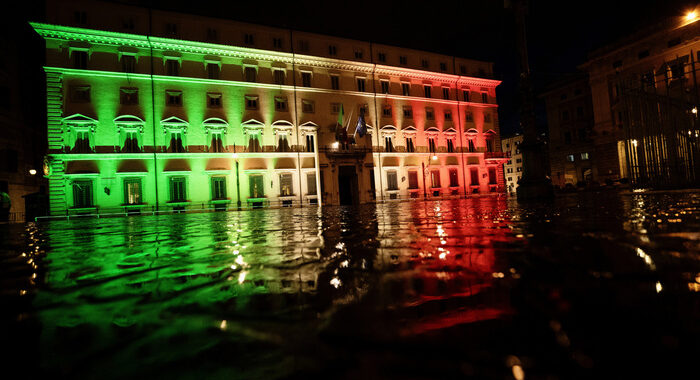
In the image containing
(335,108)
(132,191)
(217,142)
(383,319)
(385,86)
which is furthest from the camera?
(385,86)

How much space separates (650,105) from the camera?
10312mm

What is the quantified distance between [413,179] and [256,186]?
46.1 feet

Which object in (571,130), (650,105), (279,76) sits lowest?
(650,105)

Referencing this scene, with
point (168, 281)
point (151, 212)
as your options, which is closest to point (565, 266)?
point (168, 281)

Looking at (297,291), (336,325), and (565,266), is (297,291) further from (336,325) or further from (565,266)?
(565,266)

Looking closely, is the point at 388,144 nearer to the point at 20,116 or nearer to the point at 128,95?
the point at 128,95

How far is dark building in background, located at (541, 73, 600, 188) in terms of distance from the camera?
34812 millimetres

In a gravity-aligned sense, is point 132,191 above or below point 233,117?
below

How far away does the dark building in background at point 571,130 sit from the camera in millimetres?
34812

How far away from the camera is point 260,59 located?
25.6m

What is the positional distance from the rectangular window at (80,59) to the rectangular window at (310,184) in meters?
16.3

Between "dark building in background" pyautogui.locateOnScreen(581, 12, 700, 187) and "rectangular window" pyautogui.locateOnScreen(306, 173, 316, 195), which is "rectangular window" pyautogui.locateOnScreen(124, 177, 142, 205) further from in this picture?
"dark building in background" pyautogui.locateOnScreen(581, 12, 700, 187)

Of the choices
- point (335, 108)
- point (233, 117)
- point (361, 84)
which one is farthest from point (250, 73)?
point (361, 84)

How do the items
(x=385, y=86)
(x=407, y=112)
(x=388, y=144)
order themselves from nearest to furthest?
(x=388, y=144) < (x=385, y=86) < (x=407, y=112)
